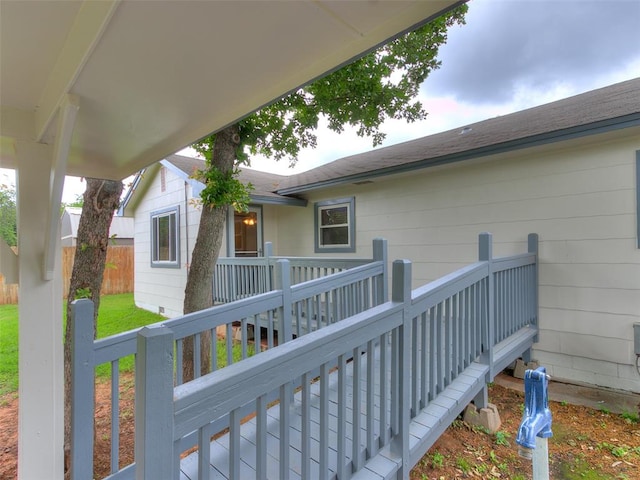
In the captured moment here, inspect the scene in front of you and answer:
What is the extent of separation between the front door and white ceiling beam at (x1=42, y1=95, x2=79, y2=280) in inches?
239

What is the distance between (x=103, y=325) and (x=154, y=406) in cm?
808

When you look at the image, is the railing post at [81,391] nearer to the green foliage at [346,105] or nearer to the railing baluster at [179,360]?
the railing baluster at [179,360]

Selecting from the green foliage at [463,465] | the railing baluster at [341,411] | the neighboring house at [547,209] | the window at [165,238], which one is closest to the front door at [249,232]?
the neighboring house at [547,209]

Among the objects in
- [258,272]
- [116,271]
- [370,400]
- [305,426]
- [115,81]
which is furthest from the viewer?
[116,271]

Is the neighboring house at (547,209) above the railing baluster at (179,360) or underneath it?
above

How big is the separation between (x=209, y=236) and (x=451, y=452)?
3.54 meters

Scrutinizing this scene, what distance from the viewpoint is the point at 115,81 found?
1174 mm

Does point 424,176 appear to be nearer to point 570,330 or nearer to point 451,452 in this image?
point 570,330

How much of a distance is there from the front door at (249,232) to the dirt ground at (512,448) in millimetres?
4555

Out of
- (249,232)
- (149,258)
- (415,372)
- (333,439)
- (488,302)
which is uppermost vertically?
(249,232)

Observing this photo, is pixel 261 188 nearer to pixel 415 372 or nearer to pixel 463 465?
pixel 415 372

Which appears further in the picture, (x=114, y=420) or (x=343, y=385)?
(x=114, y=420)

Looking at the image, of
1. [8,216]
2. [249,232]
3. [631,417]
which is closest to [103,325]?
[249,232]

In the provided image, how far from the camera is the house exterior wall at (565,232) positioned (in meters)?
3.71
